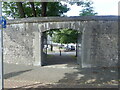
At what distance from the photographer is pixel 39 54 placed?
10.2 m

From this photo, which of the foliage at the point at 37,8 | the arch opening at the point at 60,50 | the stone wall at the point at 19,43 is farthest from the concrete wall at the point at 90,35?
the foliage at the point at 37,8

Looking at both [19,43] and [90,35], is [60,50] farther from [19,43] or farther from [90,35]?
[90,35]

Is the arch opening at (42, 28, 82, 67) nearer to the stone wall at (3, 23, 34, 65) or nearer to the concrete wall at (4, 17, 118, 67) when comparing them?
the concrete wall at (4, 17, 118, 67)

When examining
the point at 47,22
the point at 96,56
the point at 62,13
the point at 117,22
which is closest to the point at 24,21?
the point at 47,22

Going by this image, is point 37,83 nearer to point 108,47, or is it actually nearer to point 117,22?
point 108,47

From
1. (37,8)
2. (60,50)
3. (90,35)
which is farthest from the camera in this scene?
(60,50)

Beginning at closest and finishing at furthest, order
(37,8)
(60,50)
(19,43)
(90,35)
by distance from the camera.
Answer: (90,35) < (19,43) < (37,8) < (60,50)

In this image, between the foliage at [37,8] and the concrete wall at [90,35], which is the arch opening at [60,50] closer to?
the concrete wall at [90,35]

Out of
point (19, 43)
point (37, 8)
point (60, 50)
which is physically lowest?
point (60, 50)

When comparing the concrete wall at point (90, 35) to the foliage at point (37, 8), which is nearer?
the concrete wall at point (90, 35)

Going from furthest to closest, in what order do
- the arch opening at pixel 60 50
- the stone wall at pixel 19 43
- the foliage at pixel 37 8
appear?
the foliage at pixel 37 8 < the arch opening at pixel 60 50 < the stone wall at pixel 19 43

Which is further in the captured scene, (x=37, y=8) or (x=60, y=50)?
(x=60, y=50)

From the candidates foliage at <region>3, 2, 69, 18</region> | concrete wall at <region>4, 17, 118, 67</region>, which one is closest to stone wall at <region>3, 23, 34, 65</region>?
concrete wall at <region>4, 17, 118, 67</region>

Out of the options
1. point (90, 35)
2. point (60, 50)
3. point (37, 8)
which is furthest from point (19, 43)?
point (60, 50)
